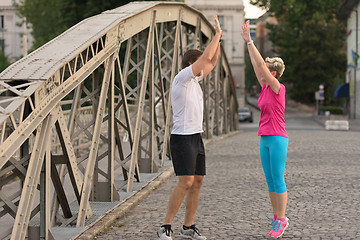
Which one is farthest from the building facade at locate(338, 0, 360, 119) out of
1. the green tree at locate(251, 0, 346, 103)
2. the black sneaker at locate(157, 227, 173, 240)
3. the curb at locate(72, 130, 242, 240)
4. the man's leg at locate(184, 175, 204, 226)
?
the black sneaker at locate(157, 227, 173, 240)

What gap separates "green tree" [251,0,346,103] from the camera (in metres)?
72.2

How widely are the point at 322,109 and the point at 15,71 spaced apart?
6444 cm

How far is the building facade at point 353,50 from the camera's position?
5547 cm

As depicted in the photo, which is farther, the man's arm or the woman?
the woman

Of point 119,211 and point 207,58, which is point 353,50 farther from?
point 207,58

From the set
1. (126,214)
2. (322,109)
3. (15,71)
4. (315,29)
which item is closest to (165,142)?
(126,214)

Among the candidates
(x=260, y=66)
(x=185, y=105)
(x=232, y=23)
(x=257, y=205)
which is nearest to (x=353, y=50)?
(x=232, y=23)

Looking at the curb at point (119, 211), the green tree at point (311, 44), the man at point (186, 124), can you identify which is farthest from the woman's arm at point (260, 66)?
the green tree at point (311, 44)

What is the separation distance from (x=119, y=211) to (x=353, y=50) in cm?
5238

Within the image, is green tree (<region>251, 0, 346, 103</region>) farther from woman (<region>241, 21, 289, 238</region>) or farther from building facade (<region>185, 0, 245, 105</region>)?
woman (<region>241, 21, 289, 238</region>)

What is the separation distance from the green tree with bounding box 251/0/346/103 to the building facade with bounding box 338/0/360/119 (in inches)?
380

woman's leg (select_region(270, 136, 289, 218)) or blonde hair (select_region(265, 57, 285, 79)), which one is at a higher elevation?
blonde hair (select_region(265, 57, 285, 79))

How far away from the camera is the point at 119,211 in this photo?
790 cm

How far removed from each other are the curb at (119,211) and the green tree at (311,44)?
6168 cm
